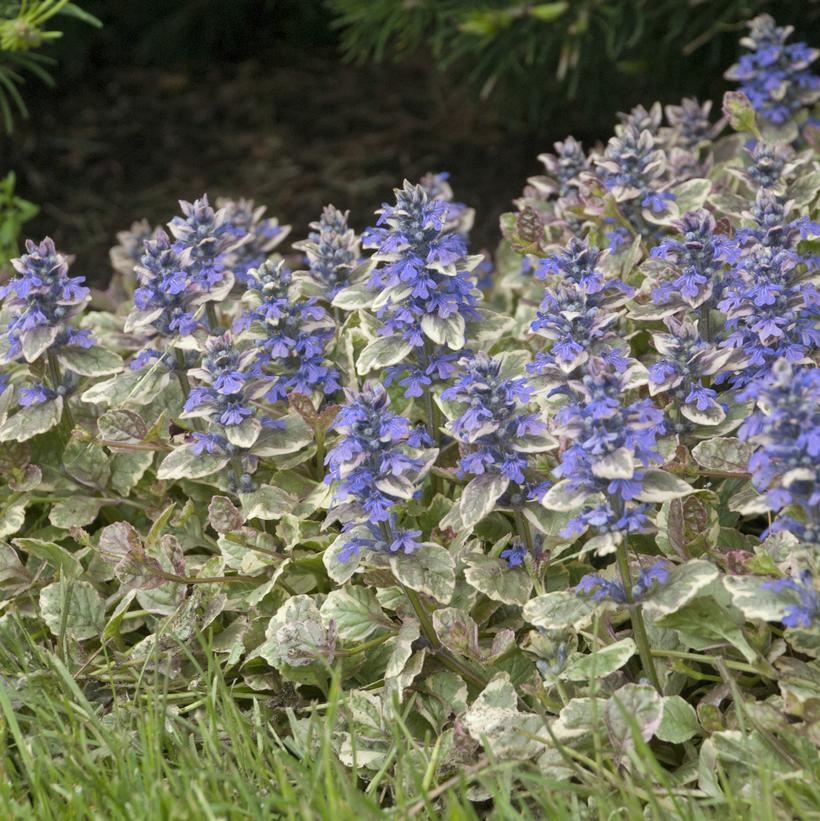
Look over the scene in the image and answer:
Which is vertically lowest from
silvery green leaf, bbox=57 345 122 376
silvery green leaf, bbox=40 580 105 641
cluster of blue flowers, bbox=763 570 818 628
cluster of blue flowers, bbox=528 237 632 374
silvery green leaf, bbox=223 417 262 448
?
silvery green leaf, bbox=40 580 105 641

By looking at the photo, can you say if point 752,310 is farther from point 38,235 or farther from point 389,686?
point 38,235

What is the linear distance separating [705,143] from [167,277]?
5.19ft

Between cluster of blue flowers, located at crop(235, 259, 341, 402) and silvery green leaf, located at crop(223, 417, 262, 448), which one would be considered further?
cluster of blue flowers, located at crop(235, 259, 341, 402)

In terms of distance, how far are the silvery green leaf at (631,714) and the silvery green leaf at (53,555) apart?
3.87 feet

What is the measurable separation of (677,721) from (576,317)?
2.47 ft

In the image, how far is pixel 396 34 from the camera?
4.57m

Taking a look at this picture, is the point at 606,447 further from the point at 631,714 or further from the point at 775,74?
the point at 775,74

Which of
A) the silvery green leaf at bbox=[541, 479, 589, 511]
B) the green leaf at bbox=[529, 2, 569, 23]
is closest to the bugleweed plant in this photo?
the silvery green leaf at bbox=[541, 479, 589, 511]

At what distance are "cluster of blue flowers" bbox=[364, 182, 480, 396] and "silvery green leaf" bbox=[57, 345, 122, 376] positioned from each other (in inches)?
25.5

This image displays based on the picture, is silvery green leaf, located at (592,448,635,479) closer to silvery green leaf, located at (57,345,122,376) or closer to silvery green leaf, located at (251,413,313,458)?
silvery green leaf, located at (251,413,313,458)

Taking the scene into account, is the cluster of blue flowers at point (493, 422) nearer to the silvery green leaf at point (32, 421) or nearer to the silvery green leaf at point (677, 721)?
the silvery green leaf at point (677, 721)

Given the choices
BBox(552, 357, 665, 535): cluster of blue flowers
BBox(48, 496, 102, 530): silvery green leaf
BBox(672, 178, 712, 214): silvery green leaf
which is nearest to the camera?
BBox(552, 357, 665, 535): cluster of blue flowers

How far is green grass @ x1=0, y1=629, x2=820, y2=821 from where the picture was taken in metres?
1.86

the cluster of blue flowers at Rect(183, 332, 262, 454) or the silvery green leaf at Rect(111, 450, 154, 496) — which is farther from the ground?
the cluster of blue flowers at Rect(183, 332, 262, 454)
